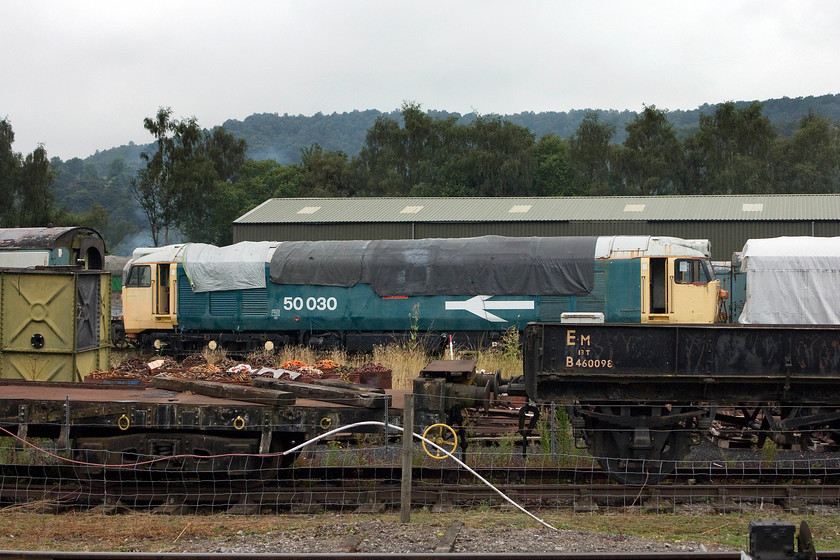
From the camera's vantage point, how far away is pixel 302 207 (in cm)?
3959

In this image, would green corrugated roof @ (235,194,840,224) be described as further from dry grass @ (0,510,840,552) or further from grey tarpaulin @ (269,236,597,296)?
dry grass @ (0,510,840,552)

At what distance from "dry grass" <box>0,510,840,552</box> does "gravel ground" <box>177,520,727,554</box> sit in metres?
0.18

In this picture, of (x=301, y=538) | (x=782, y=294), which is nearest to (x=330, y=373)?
(x=301, y=538)

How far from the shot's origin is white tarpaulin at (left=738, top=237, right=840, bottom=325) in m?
20.5

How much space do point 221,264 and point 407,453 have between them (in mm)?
13839

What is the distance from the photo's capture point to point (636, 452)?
9.20 meters

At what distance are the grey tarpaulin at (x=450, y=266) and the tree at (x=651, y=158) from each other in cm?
4181

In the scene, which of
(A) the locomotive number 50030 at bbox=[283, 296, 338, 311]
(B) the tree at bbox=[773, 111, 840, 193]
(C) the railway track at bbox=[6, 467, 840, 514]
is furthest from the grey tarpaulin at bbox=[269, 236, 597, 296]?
(B) the tree at bbox=[773, 111, 840, 193]

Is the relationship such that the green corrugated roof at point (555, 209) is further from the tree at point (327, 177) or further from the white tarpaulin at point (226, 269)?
the tree at point (327, 177)

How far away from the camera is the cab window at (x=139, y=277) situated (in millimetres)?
20578

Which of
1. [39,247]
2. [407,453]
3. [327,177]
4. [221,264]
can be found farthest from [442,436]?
[327,177]

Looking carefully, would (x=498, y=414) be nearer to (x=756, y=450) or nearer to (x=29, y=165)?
(x=756, y=450)

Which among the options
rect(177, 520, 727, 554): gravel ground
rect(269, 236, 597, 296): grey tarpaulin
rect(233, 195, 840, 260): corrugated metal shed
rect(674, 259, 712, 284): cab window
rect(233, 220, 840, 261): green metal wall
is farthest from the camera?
rect(233, 195, 840, 260): corrugated metal shed

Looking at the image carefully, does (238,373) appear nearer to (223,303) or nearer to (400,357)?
(400,357)
